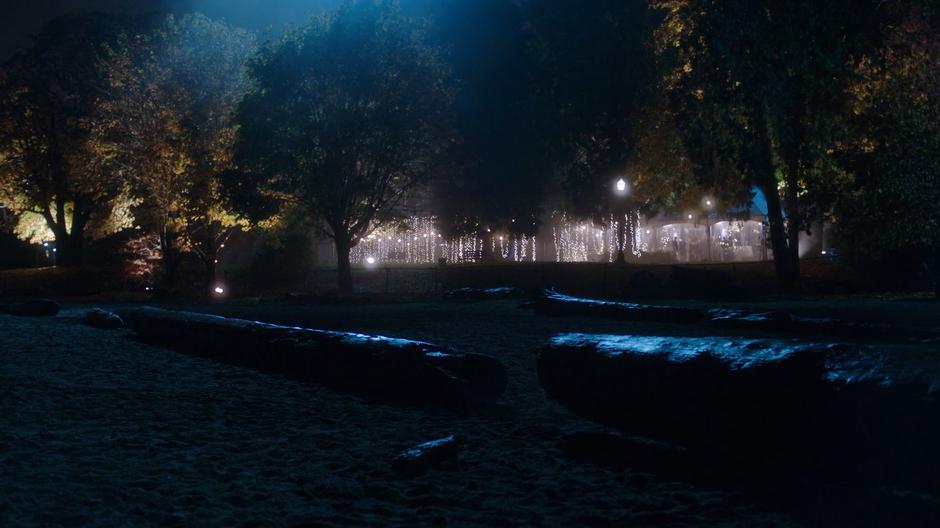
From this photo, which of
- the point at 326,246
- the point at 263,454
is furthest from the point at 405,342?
the point at 326,246

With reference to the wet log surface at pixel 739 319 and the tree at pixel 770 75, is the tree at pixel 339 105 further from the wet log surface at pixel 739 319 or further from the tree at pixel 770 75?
the wet log surface at pixel 739 319

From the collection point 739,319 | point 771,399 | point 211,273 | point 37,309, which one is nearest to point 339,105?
point 211,273

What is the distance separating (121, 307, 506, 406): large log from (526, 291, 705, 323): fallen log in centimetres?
1030

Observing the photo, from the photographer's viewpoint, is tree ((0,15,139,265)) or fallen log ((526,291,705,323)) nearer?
fallen log ((526,291,705,323))

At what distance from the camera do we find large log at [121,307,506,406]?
8.91 m

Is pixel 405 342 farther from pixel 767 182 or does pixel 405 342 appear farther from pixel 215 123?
pixel 215 123

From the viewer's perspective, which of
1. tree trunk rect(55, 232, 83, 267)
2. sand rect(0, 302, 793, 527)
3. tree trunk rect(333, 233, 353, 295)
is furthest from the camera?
tree trunk rect(55, 232, 83, 267)

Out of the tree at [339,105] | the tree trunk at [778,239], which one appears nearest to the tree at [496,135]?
the tree at [339,105]

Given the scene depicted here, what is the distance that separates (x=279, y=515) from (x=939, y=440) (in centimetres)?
400

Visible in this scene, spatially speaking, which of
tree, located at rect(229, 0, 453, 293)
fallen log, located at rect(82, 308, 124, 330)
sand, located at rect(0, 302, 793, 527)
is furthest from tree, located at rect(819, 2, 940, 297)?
fallen log, located at rect(82, 308, 124, 330)

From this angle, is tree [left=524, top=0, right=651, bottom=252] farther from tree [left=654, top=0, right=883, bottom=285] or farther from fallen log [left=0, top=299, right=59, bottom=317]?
fallen log [left=0, top=299, right=59, bottom=317]

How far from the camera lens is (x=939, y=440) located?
4.46 meters

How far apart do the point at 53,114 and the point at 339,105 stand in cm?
2138

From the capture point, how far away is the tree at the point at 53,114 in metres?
44.2
